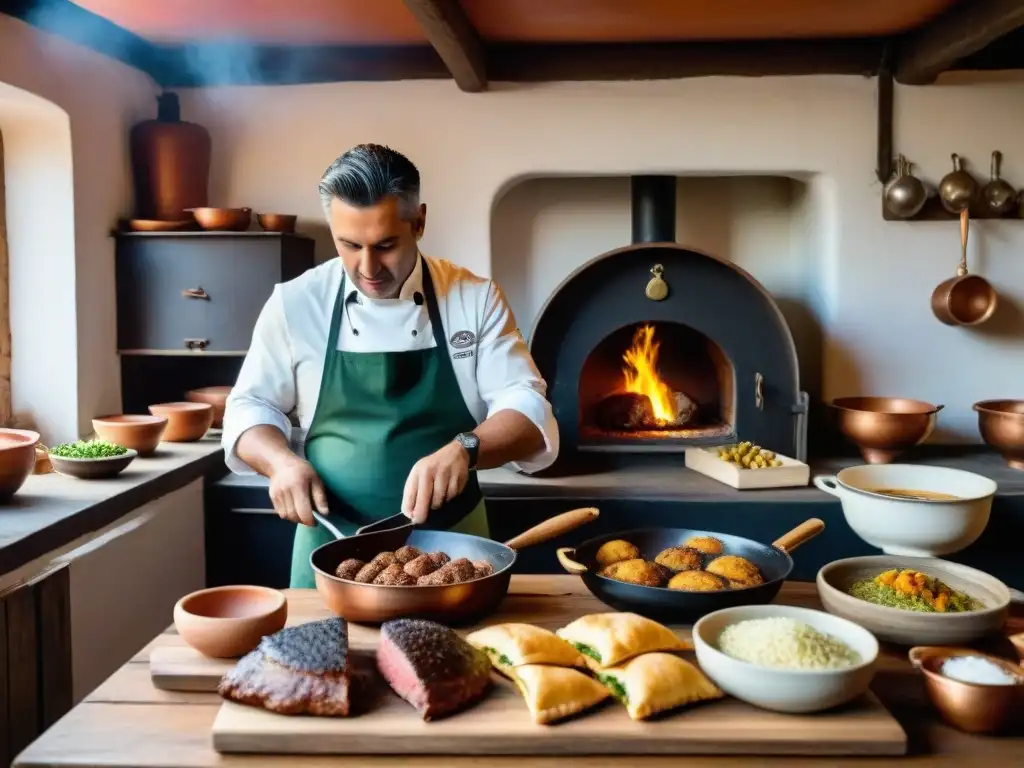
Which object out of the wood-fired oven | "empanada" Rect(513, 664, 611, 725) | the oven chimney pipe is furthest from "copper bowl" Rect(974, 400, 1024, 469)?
"empanada" Rect(513, 664, 611, 725)

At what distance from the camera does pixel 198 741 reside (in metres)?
1.17

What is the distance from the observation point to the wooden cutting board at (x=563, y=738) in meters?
1.14

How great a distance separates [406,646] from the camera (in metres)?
1.24

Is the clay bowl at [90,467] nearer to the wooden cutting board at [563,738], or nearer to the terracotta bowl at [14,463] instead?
the terracotta bowl at [14,463]

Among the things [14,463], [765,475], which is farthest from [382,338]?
[765,475]

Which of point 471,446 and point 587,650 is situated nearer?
point 587,650

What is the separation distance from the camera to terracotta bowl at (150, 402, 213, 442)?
343 cm

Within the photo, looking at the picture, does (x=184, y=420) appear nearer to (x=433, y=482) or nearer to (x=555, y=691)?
(x=433, y=482)

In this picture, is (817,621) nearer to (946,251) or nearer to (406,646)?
(406,646)

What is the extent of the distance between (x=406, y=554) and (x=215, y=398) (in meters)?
2.37

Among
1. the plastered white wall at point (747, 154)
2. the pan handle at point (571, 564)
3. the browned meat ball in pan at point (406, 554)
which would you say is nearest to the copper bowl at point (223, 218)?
the plastered white wall at point (747, 154)

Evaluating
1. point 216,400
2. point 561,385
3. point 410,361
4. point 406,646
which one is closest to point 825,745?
point 406,646

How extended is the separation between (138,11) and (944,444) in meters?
3.44

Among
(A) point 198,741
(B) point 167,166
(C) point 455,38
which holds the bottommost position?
(A) point 198,741
